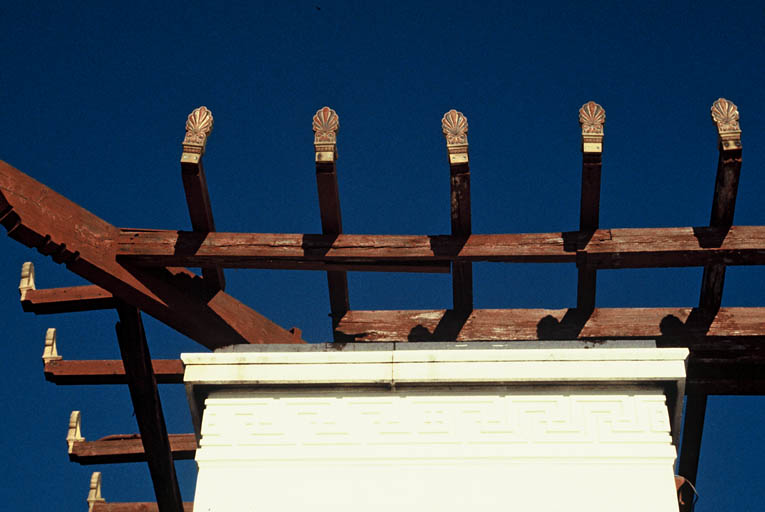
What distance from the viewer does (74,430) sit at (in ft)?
27.1

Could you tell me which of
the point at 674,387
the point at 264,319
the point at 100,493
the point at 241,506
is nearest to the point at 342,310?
the point at 264,319

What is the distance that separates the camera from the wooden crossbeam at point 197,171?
232 inches

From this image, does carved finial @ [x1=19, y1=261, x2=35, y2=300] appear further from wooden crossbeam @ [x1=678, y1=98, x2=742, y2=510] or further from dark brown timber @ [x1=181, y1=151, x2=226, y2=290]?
wooden crossbeam @ [x1=678, y1=98, x2=742, y2=510]

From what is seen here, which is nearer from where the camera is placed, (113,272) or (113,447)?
(113,272)

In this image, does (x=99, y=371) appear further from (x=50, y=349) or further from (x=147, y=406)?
(x=147, y=406)

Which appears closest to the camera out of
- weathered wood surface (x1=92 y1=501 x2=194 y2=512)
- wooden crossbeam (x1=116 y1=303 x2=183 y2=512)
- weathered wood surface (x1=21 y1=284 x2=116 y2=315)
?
wooden crossbeam (x1=116 y1=303 x2=183 y2=512)

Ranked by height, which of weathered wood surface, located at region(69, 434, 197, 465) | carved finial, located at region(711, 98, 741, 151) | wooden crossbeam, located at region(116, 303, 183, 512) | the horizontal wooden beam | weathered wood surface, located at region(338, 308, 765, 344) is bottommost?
weathered wood surface, located at region(69, 434, 197, 465)

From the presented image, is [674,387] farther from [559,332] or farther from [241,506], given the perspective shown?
[241,506]

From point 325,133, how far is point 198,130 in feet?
2.45

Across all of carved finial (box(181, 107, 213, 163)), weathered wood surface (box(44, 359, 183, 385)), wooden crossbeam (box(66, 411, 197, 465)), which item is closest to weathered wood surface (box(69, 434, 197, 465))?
wooden crossbeam (box(66, 411, 197, 465))

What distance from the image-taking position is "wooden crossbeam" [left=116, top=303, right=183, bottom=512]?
6.72 meters

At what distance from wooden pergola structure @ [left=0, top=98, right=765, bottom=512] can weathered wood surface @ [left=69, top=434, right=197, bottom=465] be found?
4.47ft

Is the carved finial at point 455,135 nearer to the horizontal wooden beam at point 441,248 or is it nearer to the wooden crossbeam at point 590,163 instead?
the horizontal wooden beam at point 441,248

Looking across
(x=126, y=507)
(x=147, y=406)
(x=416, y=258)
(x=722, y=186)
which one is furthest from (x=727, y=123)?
(x=126, y=507)
